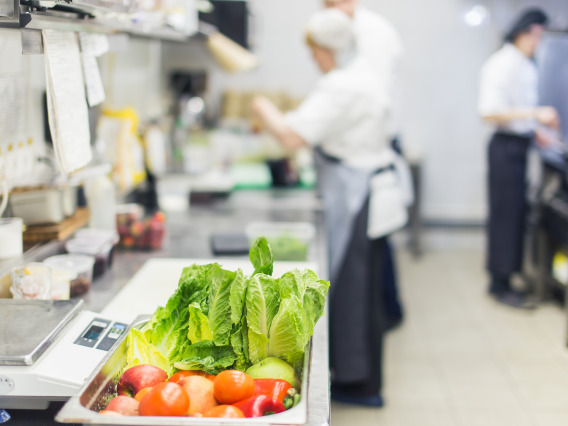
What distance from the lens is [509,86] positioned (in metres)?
4.39

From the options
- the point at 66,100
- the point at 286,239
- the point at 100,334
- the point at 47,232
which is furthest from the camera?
the point at 286,239

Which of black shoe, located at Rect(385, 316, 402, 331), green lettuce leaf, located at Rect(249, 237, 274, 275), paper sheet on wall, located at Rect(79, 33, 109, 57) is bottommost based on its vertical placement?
black shoe, located at Rect(385, 316, 402, 331)

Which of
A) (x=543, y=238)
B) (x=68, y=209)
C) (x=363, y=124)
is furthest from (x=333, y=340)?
(x=543, y=238)

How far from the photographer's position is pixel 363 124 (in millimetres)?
2914

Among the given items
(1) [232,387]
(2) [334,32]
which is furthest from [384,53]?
(1) [232,387]

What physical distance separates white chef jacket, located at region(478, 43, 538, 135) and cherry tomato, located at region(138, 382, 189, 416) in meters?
3.68

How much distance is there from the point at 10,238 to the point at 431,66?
14.2 feet

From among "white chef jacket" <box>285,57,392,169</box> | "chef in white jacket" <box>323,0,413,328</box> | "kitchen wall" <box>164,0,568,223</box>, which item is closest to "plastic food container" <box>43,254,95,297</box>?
"white chef jacket" <box>285,57,392,169</box>

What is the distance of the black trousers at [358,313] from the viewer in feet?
9.56

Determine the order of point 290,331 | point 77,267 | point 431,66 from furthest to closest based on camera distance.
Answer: point 431,66
point 77,267
point 290,331

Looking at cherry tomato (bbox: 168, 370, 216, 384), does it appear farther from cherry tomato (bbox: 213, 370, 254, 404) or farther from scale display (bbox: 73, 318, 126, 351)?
scale display (bbox: 73, 318, 126, 351)

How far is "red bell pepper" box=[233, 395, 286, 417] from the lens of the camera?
3.79 ft

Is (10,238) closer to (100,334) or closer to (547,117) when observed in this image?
(100,334)

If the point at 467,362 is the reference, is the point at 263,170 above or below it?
above
